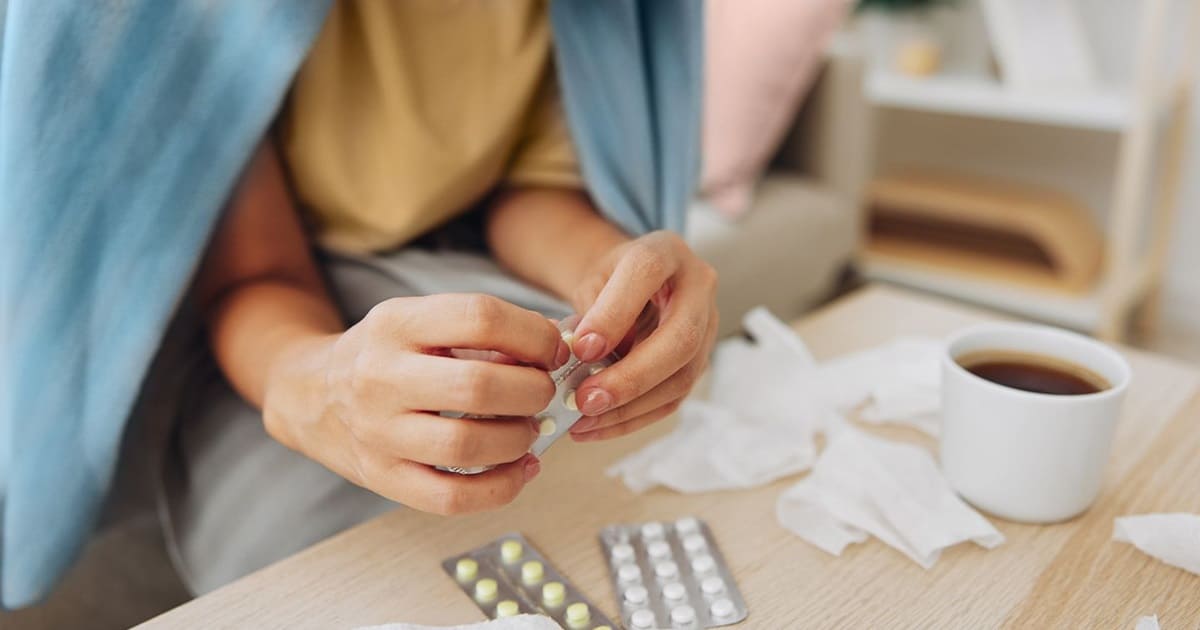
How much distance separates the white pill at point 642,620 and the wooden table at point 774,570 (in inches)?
0.7

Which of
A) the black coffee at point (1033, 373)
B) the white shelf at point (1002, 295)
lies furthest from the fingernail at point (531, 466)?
the white shelf at point (1002, 295)

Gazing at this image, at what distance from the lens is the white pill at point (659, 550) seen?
43 centimetres

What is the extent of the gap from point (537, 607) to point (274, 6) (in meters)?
0.36

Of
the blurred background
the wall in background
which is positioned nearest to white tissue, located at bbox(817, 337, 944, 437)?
the blurred background

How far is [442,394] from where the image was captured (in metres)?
0.35

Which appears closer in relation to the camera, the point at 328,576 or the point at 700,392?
the point at 328,576

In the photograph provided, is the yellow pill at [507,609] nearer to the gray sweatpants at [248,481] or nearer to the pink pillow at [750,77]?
the gray sweatpants at [248,481]

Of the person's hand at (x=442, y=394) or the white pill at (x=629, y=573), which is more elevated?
the person's hand at (x=442, y=394)

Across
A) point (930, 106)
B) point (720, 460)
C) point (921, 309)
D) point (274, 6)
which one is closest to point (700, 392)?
point (720, 460)

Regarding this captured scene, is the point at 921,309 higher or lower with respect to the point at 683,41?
lower

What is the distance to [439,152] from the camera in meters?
0.65

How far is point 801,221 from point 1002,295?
0.51 metres

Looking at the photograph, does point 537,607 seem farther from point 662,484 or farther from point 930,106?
point 930,106

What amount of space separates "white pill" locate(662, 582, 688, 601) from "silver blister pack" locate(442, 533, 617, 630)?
29mm
